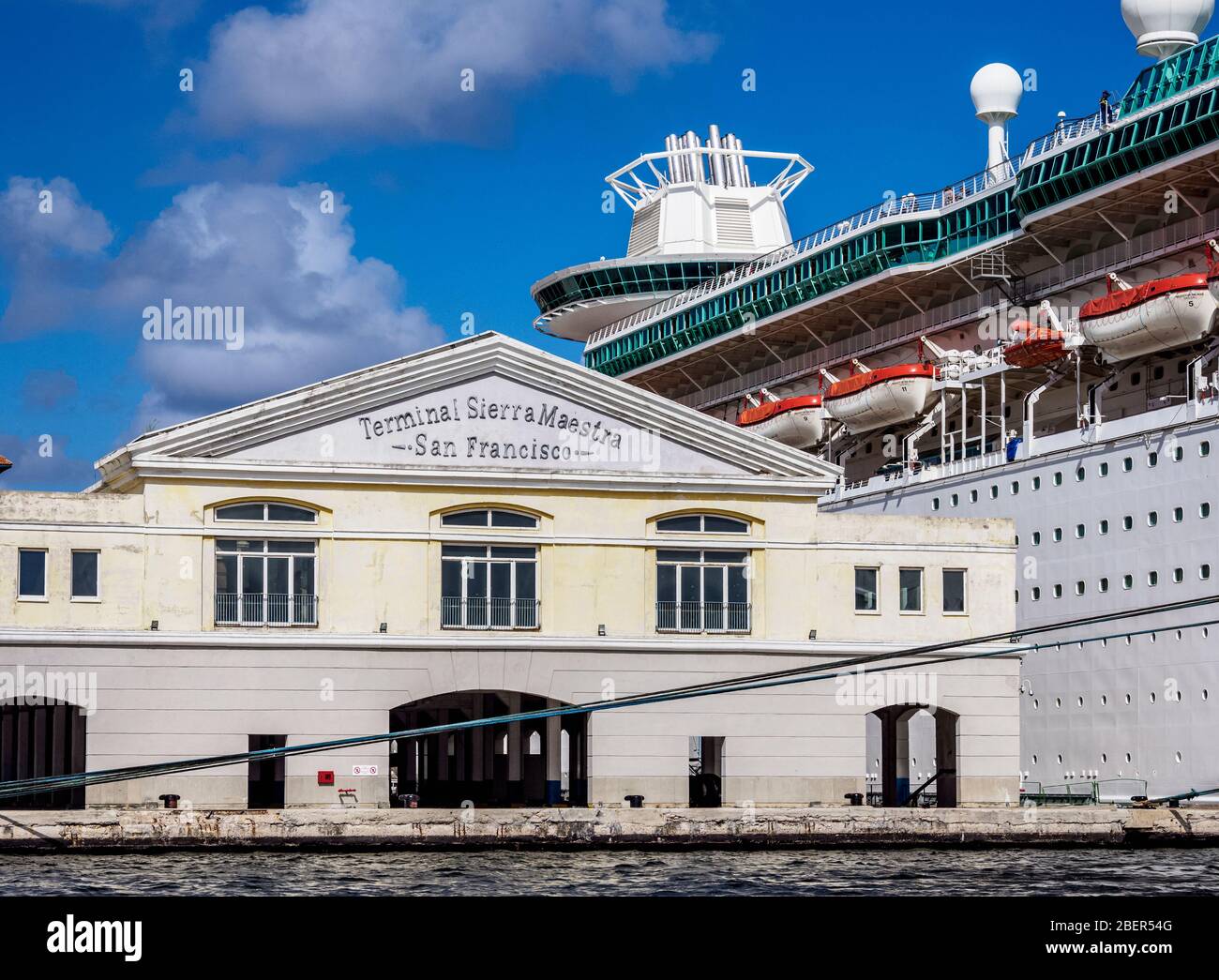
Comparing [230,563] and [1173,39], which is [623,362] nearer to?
[1173,39]

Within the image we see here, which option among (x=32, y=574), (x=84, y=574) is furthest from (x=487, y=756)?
(x=32, y=574)

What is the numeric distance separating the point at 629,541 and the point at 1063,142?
766 inches

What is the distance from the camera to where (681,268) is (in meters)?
80.5

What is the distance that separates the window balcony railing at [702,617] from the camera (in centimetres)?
3881

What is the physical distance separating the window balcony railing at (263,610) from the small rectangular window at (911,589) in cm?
1190

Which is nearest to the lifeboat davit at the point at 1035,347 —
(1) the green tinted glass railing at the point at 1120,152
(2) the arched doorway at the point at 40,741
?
(1) the green tinted glass railing at the point at 1120,152

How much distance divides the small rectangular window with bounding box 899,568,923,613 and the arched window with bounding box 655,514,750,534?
3.41 metres

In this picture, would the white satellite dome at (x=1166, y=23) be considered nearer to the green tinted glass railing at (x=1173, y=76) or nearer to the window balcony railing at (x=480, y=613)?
the green tinted glass railing at (x=1173, y=76)

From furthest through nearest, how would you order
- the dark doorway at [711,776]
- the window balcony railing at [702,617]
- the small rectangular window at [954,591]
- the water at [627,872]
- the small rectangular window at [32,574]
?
the small rectangular window at [954,591]
the dark doorway at [711,776]
the window balcony railing at [702,617]
the small rectangular window at [32,574]
the water at [627,872]

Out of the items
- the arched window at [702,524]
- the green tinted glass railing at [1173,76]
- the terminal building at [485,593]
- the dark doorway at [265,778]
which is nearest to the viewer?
the terminal building at [485,593]

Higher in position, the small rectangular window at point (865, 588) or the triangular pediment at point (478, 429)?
the triangular pediment at point (478, 429)

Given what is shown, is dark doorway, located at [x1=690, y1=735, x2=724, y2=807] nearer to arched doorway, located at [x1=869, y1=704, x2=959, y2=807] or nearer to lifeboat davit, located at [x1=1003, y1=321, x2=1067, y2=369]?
arched doorway, located at [x1=869, y1=704, x2=959, y2=807]

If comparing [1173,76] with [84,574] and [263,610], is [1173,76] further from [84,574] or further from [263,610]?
[84,574]

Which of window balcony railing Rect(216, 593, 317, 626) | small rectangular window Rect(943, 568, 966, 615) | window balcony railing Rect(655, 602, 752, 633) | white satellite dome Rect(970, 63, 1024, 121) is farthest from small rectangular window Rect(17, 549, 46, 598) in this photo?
white satellite dome Rect(970, 63, 1024, 121)
